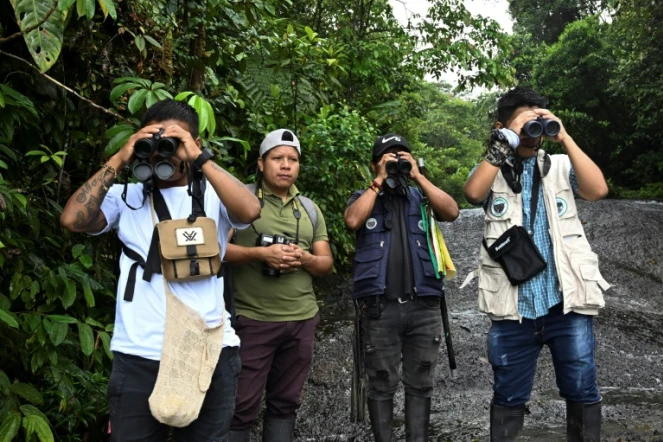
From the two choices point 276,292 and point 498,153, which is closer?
point 498,153

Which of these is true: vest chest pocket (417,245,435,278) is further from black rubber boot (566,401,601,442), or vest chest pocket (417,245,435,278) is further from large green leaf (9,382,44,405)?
large green leaf (9,382,44,405)

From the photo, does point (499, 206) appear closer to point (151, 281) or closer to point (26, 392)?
point (151, 281)

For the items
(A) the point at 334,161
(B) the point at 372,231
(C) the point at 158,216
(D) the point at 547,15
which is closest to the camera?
(C) the point at 158,216

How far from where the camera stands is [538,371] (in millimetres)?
6707

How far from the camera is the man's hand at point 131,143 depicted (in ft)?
8.71

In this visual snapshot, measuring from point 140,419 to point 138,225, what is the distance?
0.73 m

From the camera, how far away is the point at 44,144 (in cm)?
372

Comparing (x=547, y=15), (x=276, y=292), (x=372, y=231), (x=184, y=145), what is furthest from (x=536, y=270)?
(x=547, y=15)

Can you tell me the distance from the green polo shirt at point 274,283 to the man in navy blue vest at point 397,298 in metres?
0.33

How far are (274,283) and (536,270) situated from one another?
4.63 ft

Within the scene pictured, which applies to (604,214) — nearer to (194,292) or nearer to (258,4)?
(258,4)

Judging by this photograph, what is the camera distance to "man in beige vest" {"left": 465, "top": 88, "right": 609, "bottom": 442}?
11.7ft

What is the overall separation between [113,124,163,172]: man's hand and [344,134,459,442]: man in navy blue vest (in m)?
1.69

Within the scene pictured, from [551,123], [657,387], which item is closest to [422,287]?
[551,123]
